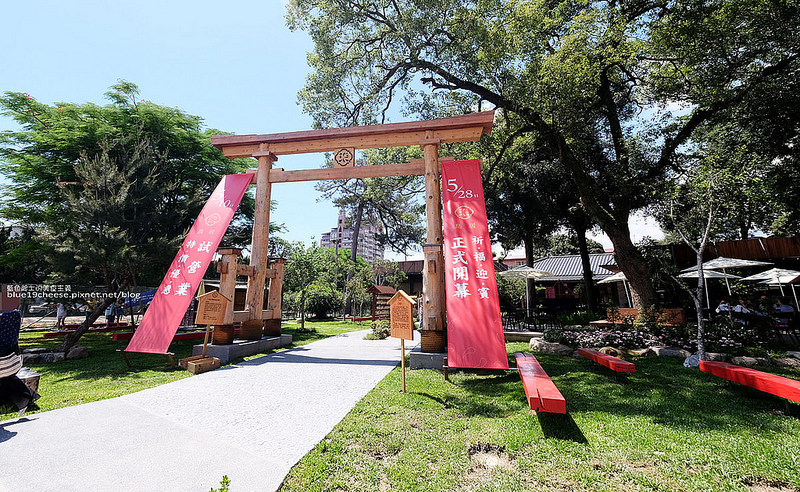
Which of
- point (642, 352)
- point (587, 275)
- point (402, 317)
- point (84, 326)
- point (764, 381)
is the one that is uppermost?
point (587, 275)

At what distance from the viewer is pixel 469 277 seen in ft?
20.1

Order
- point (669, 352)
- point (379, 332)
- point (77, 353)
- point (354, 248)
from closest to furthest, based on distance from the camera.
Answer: point (669, 352) < point (77, 353) < point (379, 332) < point (354, 248)

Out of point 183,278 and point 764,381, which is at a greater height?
point 183,278

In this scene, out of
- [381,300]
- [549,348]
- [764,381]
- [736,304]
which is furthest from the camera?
[381,300]

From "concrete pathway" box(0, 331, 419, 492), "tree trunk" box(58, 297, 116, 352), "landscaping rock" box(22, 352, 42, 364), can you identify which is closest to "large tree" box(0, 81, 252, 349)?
"tree trunk" box(58, 297, 116, 352)

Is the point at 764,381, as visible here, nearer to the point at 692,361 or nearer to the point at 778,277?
the point at 692,361

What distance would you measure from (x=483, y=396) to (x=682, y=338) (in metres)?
7.14

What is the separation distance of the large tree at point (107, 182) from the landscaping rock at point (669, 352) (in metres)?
13.5

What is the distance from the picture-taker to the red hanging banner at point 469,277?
5523 mm

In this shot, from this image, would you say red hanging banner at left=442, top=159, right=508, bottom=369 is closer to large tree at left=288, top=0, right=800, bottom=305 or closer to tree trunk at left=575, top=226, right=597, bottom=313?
large tree at left=288, top=0, right=800, bottom=305

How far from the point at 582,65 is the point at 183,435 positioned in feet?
37.3

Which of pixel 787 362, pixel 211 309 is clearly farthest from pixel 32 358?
pixel 787 362

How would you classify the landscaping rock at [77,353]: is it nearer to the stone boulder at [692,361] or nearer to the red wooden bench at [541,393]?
the red wooden bench at [541,393]

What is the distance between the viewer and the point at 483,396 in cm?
468
